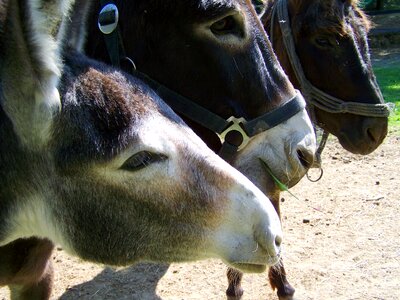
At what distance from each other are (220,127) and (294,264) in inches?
99.5

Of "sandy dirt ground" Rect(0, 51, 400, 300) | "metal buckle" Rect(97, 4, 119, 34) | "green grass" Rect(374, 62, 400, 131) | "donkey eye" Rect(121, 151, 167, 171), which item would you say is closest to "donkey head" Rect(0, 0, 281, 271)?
"donkey eye" Rect(121, 151, 167, 171)

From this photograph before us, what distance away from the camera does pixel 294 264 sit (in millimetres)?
4898

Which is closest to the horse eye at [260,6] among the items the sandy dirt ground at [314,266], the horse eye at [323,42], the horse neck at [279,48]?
the horse neck at [279,48]

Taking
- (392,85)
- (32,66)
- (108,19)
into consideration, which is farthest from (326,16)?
(392,85)

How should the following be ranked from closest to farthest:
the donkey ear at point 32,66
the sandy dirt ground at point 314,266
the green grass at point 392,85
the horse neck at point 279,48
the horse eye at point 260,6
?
1. the donkey ear at point 32,66
2. the horse neck at point 279,48
3. the sandy dirt ground at point 314,266
4. the horse eye at point 260,6
5. the green grass at point 392,85

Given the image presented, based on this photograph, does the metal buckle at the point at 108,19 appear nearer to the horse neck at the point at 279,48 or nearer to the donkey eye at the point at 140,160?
the donkey eye at the point at 140,160

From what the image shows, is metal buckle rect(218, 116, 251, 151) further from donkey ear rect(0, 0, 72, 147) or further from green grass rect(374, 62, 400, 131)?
green grass rect(374, 62, 400, 131)

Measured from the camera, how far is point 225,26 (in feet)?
9.16

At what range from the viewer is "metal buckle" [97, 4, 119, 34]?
276cm

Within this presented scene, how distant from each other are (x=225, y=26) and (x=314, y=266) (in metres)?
2.90

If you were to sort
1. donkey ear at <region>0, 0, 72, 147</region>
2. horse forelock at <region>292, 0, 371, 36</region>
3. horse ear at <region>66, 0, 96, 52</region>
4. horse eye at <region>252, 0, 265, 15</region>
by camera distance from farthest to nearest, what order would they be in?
1. horse eye at <region>252, 0, 265, 15</region>
2. horse forelock at <region>292, 0, 371, 36</region>
3. horse ear at <region>66, 0, 96, 52</region>
4. donkey ear at <region>0, 0, 72, 147</region>

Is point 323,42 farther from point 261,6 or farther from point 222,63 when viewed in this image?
point 261,6

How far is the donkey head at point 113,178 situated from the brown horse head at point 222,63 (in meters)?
0.70

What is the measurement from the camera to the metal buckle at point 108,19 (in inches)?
109
